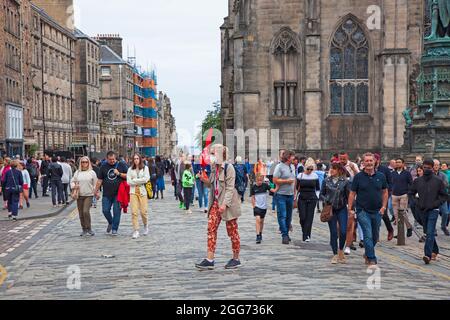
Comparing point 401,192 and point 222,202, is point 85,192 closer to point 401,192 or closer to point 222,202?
point 222,202

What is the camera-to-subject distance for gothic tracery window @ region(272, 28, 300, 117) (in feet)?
137

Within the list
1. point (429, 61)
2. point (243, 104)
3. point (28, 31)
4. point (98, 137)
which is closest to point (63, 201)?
point (429, 61)

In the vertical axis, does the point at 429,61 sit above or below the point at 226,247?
above

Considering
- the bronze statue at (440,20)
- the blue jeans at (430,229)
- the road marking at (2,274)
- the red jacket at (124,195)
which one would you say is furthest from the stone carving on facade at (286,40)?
the road marking at (2,274)

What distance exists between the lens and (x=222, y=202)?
11836mm

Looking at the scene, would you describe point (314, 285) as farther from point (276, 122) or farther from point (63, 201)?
point (276, 122)

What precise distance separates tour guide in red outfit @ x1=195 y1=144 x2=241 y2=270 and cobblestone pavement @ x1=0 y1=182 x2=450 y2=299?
12.8 inches

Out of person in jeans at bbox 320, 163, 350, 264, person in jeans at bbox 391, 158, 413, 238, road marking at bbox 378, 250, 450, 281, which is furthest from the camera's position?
person in jeans at bbox 391, 158, 413, 238

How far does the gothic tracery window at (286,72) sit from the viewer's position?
41906 mm

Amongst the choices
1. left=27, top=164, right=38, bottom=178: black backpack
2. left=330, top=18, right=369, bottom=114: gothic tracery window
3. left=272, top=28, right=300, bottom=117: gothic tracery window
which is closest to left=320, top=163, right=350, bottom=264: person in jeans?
left=27, top=164, right=38, bottom=178: black backpack

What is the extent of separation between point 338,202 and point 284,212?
2.84m

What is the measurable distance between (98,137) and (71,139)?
1408 centimetres

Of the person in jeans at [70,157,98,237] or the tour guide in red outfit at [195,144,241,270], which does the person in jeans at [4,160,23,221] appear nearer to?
the person in jeans at [70,157,98,237]

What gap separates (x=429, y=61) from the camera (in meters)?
20.7
